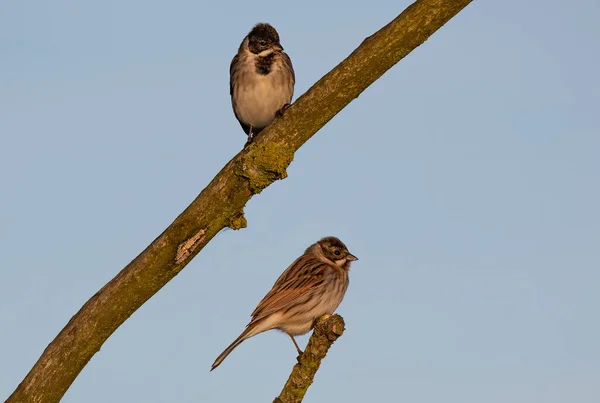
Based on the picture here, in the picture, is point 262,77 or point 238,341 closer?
point 238,341

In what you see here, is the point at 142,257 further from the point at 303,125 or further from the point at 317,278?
the point at 317,278

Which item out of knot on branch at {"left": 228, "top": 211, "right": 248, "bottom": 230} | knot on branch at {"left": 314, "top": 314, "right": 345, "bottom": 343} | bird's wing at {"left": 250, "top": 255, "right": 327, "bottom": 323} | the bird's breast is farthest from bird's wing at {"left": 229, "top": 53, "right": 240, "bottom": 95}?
knot on branch at {"left": 228, "top": 211, "right": 248, "bottom": 230}

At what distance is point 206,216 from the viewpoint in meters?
5.11

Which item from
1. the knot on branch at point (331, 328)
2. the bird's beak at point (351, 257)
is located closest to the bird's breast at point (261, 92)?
the bird's beak at point (351, 257)

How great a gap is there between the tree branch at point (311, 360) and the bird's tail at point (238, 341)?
5.76ft

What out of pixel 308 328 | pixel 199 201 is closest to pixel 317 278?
pixel 308 328

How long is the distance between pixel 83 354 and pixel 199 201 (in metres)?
1.12

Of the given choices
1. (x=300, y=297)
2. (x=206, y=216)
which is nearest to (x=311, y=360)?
(x=206, y=216)

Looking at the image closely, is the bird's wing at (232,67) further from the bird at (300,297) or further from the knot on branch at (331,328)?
the knot on branch at (331,328)

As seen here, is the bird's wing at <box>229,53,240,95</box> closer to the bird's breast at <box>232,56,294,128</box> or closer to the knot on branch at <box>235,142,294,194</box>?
the bird's breast at <box>232,56,294,128</box>

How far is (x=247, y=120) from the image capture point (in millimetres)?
11828

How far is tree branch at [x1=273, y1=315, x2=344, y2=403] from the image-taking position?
5.69 m

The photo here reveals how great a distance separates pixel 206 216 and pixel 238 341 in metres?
3.40

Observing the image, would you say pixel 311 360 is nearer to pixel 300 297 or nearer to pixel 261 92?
pixel 300 297
